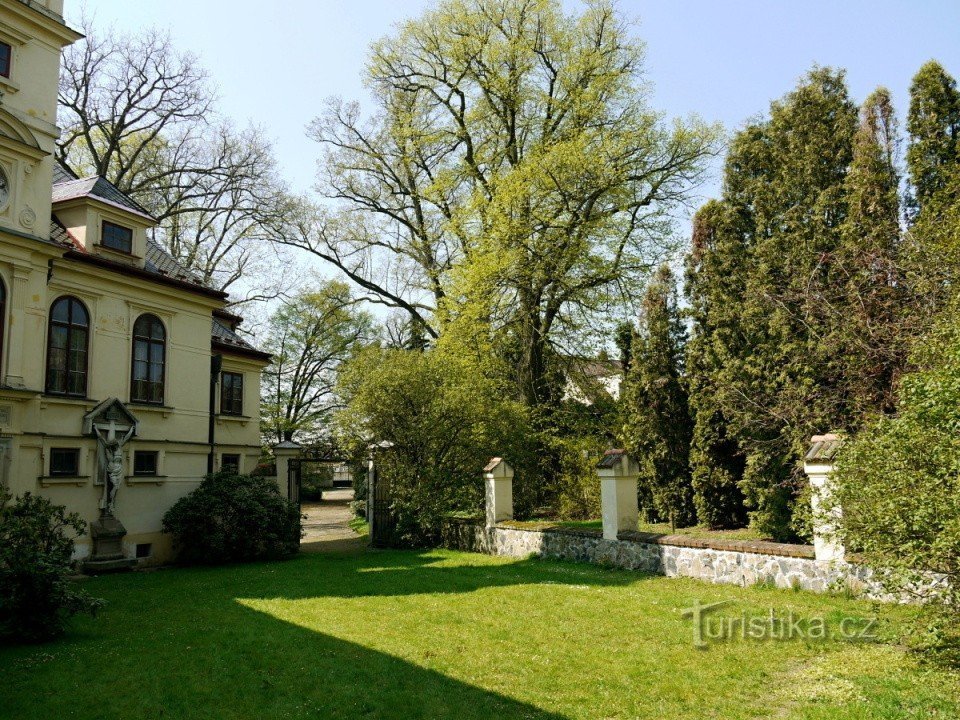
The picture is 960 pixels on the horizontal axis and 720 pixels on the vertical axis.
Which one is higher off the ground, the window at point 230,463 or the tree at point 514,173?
the tree at point 514,173

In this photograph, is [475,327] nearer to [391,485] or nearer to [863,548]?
[391,485]

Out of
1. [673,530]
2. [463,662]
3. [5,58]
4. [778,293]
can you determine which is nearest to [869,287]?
[778,293]

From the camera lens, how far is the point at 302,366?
35.1m

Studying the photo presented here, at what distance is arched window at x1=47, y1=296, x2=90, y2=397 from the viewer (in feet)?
47.4

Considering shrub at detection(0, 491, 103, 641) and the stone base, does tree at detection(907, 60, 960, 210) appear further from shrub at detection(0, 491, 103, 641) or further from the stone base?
the stone base

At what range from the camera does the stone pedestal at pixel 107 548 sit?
571 inches

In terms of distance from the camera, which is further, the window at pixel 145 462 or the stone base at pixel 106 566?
the window at pixel 145 462

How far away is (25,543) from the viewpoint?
822cm

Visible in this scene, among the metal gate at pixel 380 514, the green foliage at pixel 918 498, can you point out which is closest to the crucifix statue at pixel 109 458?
the metal gate at pixel 380 514

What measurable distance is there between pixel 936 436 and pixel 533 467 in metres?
13.6

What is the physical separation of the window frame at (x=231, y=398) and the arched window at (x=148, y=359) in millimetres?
2401

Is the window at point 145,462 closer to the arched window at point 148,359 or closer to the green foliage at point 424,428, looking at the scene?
the arched window at point 148,359

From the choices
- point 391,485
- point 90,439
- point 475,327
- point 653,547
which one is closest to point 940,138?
point 653,547

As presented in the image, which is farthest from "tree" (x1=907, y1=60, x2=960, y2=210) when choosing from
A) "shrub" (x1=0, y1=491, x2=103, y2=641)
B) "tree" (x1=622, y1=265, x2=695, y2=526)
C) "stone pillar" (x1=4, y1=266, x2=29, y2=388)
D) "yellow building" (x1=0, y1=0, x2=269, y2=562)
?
"stone pillar" (x1=4, y1=266, x2=29, y2=388)
